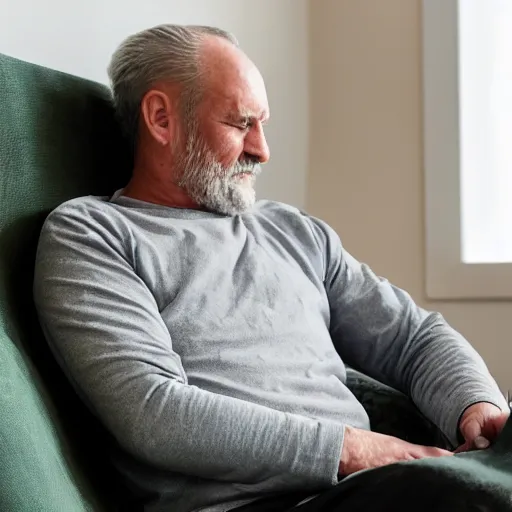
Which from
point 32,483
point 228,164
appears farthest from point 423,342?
point 32,483

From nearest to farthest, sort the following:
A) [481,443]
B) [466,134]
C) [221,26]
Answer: [481,443], [221,26], [466,134]

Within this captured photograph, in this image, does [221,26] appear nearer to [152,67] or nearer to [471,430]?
[152,67]

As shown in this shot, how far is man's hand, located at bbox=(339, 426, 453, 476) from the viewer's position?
3.65 ft

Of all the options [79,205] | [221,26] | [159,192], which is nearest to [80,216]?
[79,205]

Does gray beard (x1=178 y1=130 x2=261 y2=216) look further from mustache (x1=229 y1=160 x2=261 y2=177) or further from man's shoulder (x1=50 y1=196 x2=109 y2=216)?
man's shoulder (x1=50 y1=196 x2=109 y2=216)

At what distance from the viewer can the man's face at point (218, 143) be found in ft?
4.66

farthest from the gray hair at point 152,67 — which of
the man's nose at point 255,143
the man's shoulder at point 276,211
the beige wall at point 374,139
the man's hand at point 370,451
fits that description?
the beige wall at point 374,139

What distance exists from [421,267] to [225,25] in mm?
789

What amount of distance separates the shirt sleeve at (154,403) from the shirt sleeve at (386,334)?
15.4 inches

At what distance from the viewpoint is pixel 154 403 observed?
107cm

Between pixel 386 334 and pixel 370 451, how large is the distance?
0.40 metres

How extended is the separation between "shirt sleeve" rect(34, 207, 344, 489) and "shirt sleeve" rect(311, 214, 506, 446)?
39 centimetres

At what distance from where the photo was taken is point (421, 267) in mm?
2180

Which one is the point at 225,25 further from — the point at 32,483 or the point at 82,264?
the point at 32,483
